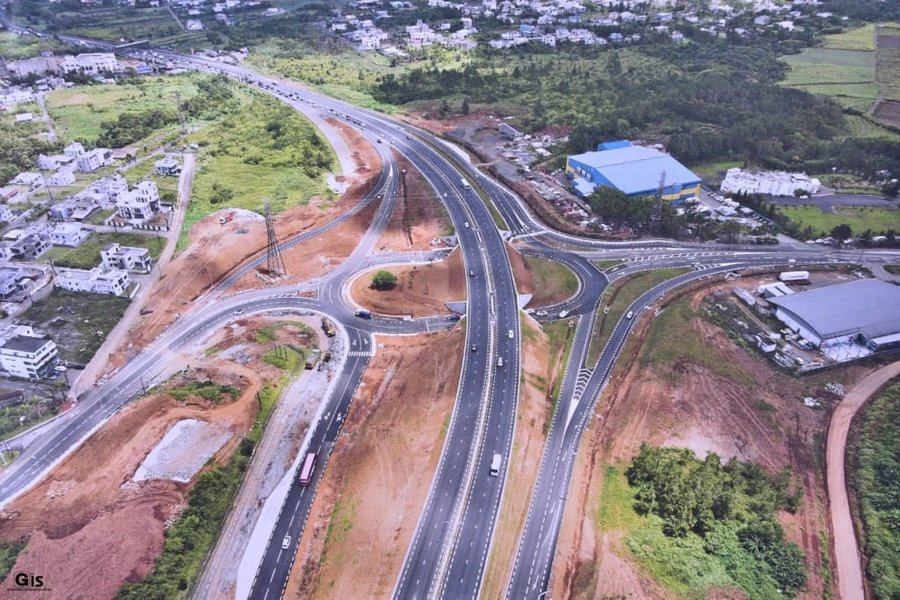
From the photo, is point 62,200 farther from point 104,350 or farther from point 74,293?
point 104,350

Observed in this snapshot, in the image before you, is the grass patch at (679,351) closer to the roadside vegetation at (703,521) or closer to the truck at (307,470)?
the roadside vegetation at (703,521)

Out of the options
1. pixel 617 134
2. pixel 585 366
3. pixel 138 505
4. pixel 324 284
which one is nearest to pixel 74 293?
pixel 324 284

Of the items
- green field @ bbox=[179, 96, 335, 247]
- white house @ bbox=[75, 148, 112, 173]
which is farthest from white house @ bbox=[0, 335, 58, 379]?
white house @ bbox=[75, 148, 112, 173]

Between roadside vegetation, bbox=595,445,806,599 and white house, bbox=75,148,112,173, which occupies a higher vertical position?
white house, bbox=75,148,112,173

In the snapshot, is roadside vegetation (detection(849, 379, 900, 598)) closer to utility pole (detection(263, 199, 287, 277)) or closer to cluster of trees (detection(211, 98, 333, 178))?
utility pole (detection(263, 199, 287, 277))

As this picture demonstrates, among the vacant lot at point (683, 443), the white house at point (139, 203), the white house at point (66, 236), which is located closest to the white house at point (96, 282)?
the white house at point (66, 236)
